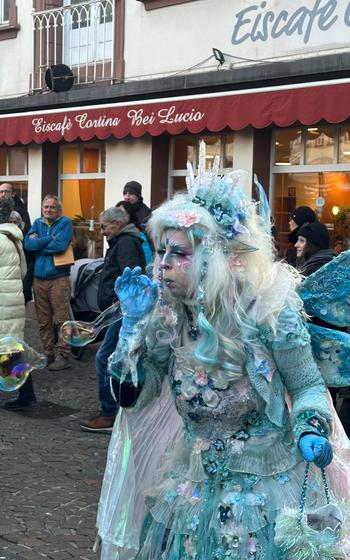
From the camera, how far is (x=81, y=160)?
40.0 feet

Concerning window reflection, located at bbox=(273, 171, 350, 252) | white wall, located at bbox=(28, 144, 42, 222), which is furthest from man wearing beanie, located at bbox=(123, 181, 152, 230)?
white wall, located at bbox=(28, 144, 42, 222)

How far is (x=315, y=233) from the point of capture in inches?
199

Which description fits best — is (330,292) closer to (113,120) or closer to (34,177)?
Result: (113,120)

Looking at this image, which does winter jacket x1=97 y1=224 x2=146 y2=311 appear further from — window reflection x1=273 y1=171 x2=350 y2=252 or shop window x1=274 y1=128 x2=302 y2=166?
shop window x1=274 y1=128 x2=302 y2=166

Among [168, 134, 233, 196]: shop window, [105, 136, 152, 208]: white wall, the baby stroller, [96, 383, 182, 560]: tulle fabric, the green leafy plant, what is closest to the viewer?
[96, 383, 182, 560]: tulle fabric

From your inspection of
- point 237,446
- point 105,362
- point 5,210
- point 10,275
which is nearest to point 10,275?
point 10,275

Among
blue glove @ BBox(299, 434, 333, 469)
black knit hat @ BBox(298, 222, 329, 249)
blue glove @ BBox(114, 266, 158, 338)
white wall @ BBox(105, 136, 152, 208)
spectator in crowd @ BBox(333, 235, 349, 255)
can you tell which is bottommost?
blue glove @ BBox(299, 434, 333, 469)

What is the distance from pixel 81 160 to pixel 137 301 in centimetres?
1007

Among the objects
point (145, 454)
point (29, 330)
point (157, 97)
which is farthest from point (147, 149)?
point (145, 454)

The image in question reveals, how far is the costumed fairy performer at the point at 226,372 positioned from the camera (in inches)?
90.4

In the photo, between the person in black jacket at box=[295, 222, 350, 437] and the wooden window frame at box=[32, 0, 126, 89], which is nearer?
the person in black jacket at box=[295, 222, 350, 437]

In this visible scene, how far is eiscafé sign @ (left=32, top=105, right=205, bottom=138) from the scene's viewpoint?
29.7ft

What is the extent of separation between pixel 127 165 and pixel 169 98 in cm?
186

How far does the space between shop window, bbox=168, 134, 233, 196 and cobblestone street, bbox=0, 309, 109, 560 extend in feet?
12.9
